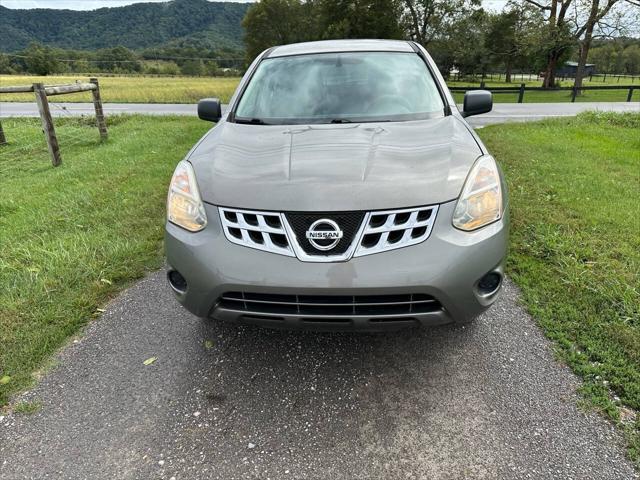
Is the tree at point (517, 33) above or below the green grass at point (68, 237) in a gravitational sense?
above

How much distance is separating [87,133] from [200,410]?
32.1ft

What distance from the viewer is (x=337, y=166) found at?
6.73 ft

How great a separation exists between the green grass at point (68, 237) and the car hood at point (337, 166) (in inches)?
54.9

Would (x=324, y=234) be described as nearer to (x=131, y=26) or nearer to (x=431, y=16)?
(x=431, y=16)

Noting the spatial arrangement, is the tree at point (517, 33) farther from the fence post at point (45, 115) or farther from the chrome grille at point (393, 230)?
the chrome grille at point (393, 230)

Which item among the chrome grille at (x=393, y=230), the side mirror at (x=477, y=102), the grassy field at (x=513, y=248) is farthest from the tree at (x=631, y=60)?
the chrome grille at (x=393, y=230)

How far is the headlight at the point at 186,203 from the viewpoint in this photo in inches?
81.0

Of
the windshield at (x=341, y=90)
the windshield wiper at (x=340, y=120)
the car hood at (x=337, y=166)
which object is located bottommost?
the car hood at (x=337, y=166)

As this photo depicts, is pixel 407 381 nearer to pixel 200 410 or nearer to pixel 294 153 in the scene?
pixel 200 410

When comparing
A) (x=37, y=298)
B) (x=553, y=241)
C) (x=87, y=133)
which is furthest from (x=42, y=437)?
(x=87, y=133)

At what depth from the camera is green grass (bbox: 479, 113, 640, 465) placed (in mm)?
2199

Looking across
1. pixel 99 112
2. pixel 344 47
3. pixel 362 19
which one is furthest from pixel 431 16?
pixel 344 47

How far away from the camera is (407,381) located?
2.22m

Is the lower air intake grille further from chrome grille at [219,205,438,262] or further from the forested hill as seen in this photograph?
the forested hill
